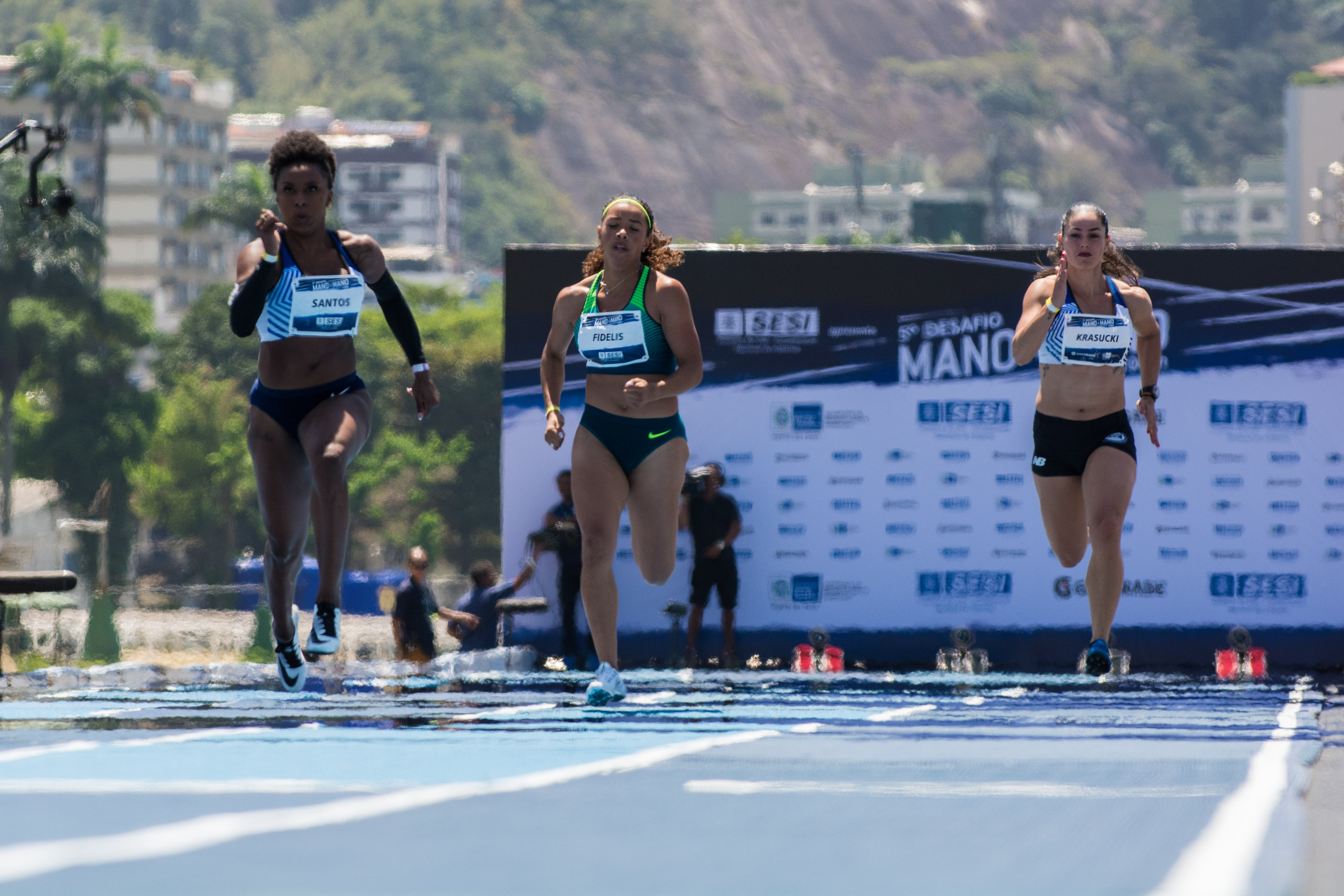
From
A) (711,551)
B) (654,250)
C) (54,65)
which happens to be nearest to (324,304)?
(654,250)

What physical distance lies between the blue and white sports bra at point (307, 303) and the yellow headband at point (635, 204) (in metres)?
1.09

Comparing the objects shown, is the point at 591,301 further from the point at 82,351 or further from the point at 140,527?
the point at 140,527

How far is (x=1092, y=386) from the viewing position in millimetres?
8195

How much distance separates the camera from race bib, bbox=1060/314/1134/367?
8.11m

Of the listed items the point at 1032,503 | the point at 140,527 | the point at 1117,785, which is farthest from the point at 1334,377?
the point at 140,527

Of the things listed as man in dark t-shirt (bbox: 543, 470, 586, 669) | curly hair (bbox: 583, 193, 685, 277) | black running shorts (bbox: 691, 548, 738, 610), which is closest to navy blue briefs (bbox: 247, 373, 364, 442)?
curly hair (bbox: 583, 193, 685, 277)

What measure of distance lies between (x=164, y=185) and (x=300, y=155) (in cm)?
13637

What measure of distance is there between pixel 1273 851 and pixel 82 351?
71.2 meters

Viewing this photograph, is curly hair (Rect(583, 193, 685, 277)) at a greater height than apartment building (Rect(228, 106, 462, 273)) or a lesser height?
lesser

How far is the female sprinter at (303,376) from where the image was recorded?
7074 millimetres

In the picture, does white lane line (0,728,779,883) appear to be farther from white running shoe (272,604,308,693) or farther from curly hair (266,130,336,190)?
curly hair (266,130,336,190)

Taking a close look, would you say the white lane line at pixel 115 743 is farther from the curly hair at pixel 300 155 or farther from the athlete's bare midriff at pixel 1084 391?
the athlete's bare midriff at pixel 1084 391

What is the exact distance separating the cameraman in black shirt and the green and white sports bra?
5.90 m

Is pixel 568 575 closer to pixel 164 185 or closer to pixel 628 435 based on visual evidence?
pixel 628 435
